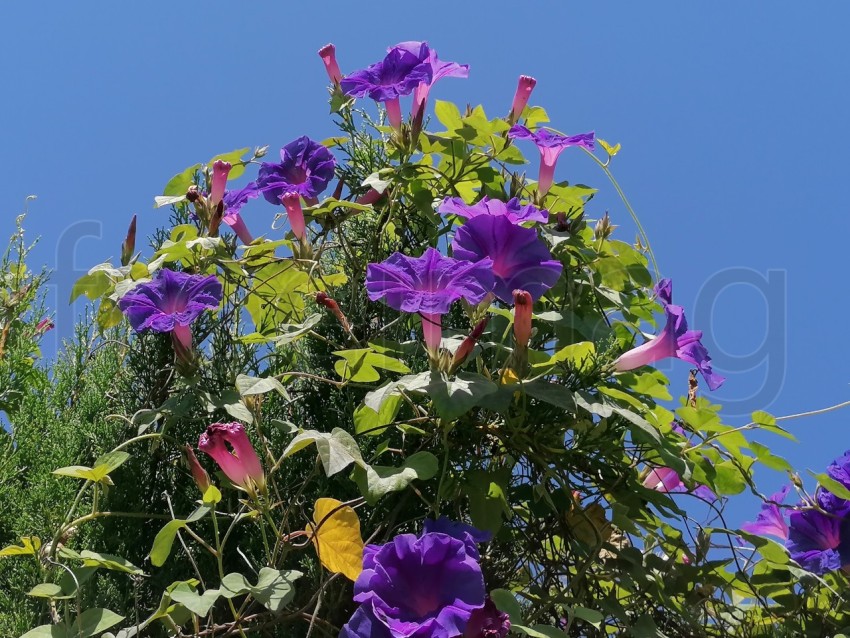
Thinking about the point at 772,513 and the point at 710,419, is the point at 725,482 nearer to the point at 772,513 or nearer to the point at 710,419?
the point at 710,419

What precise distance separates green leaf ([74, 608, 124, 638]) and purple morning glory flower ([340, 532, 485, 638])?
37cm

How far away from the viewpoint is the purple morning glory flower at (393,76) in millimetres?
1866

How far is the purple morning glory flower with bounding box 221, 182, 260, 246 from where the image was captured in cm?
204

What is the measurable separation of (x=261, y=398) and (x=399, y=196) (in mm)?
577

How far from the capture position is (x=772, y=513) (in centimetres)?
217

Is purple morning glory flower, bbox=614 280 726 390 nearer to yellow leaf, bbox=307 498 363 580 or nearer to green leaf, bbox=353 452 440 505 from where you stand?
green leaf, bbox=353 452 440 505

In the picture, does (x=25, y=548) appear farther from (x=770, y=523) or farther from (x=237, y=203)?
(x=770, y=523)

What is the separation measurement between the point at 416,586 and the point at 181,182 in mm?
1115

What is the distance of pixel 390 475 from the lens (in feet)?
4.73

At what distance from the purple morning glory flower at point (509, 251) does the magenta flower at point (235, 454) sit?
0.47 metres

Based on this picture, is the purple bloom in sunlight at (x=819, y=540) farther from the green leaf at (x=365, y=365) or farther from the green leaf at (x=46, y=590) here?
the green leaf at (x=46, y=590)

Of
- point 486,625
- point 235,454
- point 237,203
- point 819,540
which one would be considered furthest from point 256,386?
point 819,540

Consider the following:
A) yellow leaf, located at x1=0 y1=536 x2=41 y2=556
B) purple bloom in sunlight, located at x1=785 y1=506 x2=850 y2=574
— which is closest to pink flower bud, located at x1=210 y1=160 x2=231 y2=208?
yellow leaf, located at x1=0 y1=536 x2=41 y2=556

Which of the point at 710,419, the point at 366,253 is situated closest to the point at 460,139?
the point at 366,253
